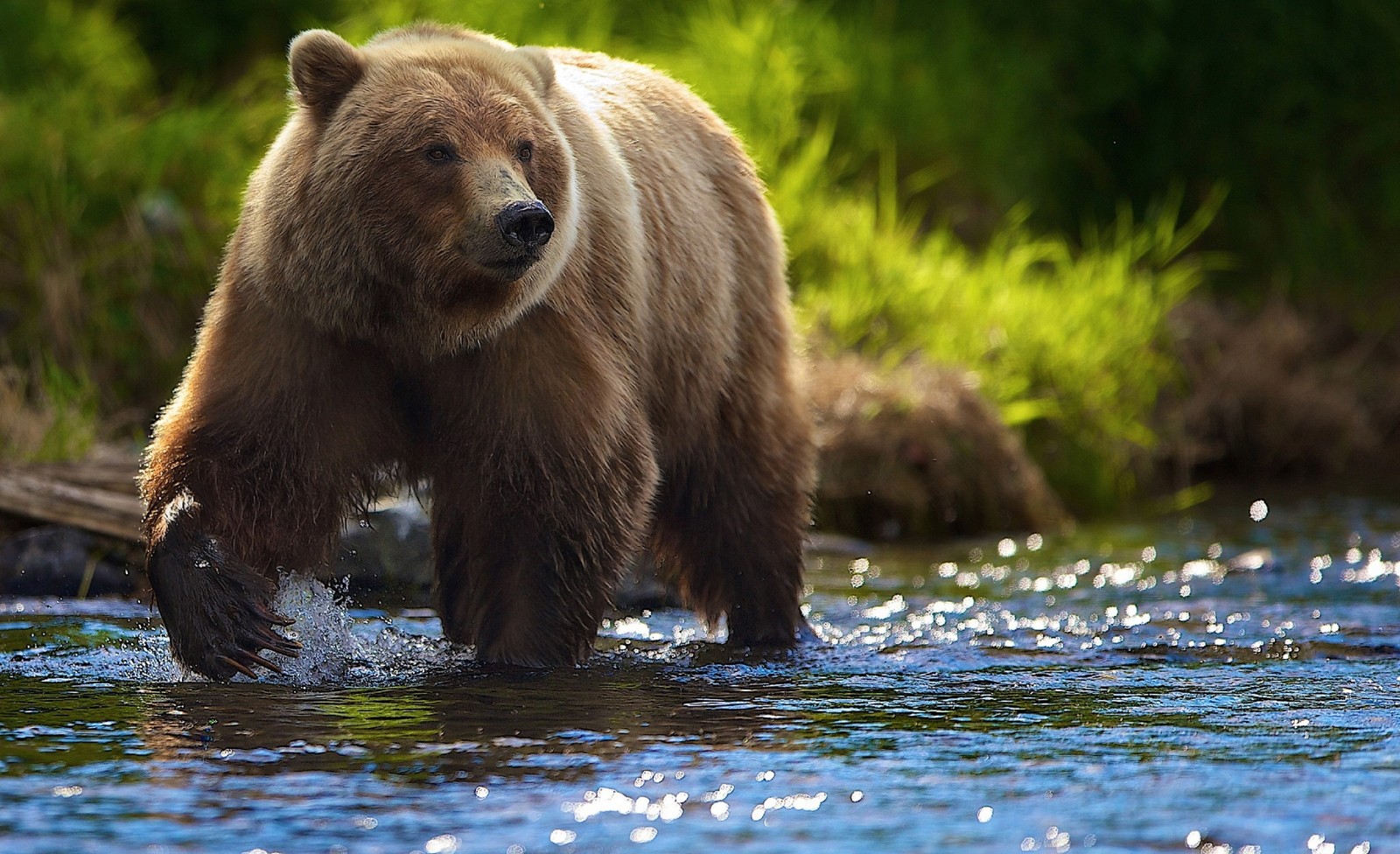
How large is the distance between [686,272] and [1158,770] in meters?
2.35

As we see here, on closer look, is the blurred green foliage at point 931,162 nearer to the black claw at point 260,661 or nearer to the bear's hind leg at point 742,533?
the bear's hind leg at point 742,533

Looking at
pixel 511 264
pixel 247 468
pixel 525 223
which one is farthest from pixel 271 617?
pixel 525 223

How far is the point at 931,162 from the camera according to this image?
12023 mm

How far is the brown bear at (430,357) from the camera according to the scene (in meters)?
4.66

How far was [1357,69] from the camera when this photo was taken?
1275 centimetres

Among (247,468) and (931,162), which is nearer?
(247,468)

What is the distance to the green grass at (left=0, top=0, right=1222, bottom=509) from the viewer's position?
879 cm

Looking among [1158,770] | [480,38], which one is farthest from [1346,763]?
[480,38]

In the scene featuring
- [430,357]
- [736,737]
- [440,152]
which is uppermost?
[440,152]

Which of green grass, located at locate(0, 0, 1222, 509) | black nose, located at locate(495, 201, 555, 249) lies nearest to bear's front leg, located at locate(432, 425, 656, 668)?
black nose, located at locate(495, 201, 555, 249)

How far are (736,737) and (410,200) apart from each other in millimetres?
1528

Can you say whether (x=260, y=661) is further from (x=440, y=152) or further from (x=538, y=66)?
(x=538, y=66)

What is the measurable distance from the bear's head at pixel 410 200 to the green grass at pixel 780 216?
305 centimetres

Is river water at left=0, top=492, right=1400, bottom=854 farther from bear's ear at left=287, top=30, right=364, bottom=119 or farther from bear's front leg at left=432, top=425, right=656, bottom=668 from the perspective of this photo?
bear's ear at left=287, top=30, right=364, bottom=119
